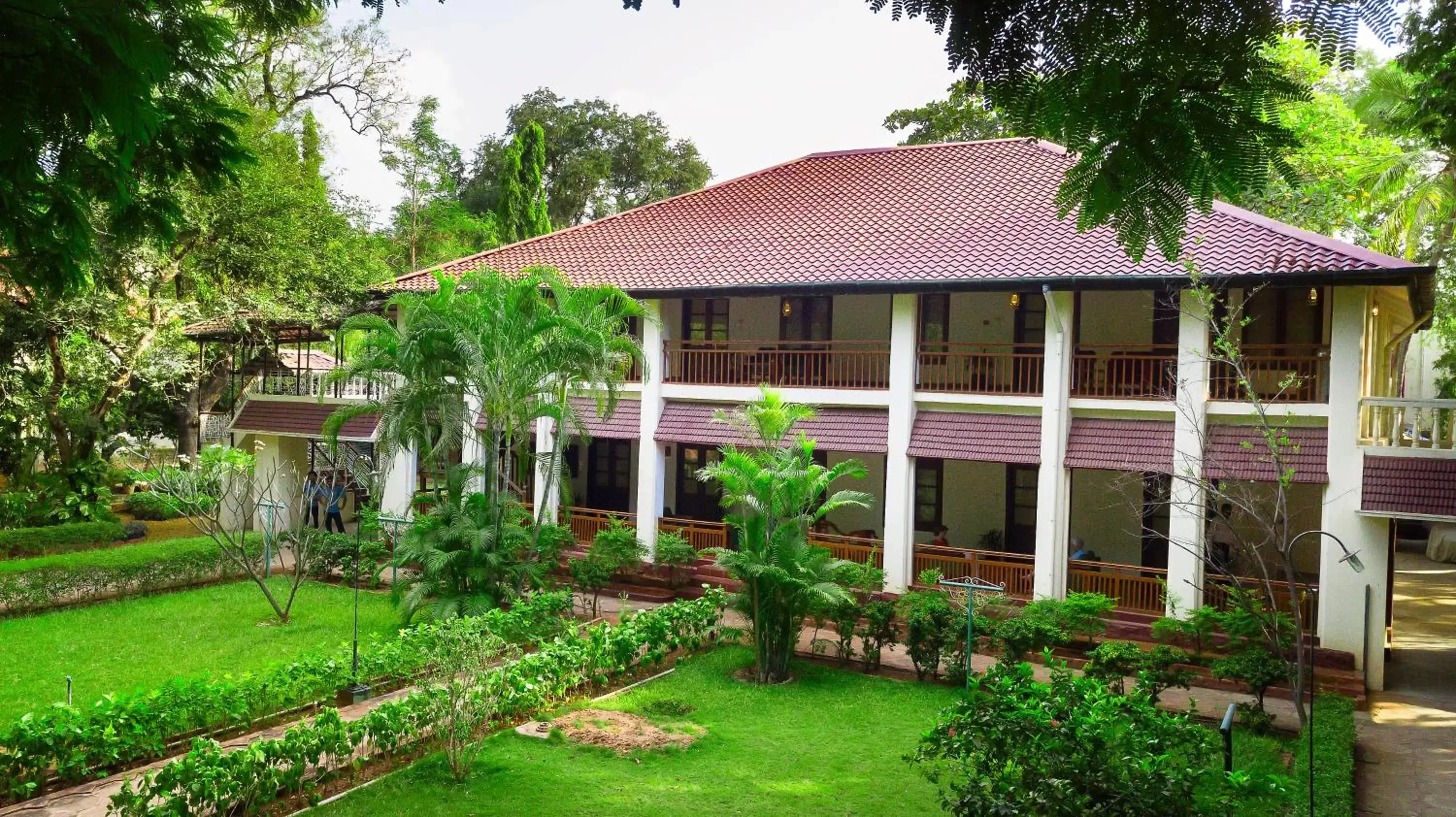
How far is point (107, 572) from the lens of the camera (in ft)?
53.5

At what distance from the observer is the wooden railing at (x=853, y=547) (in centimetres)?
1644

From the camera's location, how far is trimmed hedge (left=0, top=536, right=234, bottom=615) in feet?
50.4

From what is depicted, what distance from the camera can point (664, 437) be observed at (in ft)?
59.0

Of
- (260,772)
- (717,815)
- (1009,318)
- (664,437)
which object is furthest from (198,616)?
(1009,318)

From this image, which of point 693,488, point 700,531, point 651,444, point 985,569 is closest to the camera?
point 985,569

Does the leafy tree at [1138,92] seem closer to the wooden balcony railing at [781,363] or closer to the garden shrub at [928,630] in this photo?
the garden shrub at [928,630]

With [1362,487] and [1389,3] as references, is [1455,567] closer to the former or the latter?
[1362,487]

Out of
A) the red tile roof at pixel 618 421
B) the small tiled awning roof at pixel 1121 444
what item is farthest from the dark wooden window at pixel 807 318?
the small tiled awning roof at pixel 1121 444

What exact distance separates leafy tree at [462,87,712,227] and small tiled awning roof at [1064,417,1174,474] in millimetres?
27992

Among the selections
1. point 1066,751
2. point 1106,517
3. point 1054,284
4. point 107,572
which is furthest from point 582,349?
Result: point 1066,751

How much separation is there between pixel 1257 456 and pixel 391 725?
10.9 m

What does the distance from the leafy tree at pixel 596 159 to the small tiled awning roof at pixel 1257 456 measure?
29489mm

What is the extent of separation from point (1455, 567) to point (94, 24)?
28.2 meters

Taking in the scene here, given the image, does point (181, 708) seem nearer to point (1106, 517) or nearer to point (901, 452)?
point (901, 452)
